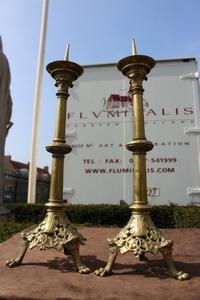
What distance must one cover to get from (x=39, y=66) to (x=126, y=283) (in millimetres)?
9683

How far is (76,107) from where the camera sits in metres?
7.79

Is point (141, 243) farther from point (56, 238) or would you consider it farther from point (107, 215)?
point (107, 215)

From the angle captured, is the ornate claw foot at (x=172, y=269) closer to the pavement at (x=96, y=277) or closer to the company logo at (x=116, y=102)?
the pavement at (x=96, y=277)

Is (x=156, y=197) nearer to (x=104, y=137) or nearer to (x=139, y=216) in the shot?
(x=104, y=137)

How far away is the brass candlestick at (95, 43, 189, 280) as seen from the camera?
244 cm

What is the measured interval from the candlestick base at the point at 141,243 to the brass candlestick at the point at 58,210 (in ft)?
0.82

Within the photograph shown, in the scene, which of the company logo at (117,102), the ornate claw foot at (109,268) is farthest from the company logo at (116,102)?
the ornate claw foot at (109,268)

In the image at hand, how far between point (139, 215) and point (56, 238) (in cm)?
71

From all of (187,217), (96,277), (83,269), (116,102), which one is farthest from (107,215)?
(96,277)

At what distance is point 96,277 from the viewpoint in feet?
7.82

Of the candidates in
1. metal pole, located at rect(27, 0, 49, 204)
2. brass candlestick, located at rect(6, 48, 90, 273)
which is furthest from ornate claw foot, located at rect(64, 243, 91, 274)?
metal pole, located at rect(27, 0, 49, 204)

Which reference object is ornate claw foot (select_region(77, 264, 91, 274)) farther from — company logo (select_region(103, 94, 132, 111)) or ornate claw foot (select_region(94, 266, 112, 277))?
company logo (select_region(103, 94, 132, 111))

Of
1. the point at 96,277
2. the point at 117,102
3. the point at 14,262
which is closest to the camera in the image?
the point at 96,277

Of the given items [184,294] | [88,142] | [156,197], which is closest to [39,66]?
[88,142]
